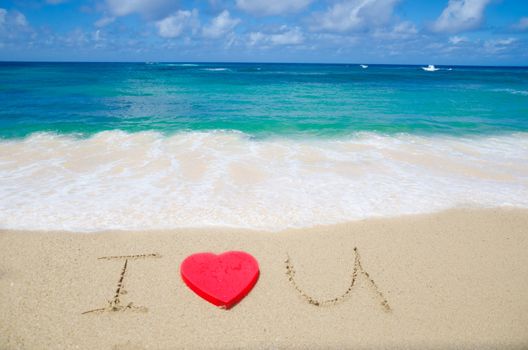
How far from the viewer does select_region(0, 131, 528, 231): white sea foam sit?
18.4 ft

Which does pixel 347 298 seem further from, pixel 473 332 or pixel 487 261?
pixel 487 261

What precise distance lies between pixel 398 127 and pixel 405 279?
34.0ft

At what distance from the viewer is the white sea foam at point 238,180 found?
5.60 metres

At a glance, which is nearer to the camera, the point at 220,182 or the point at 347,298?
the point at 347,298

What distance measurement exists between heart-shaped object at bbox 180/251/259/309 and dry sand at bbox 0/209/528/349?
0.11 metres

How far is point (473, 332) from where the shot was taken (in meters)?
3.48

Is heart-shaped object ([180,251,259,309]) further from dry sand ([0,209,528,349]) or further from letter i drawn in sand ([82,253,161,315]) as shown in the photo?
letter i drawn in sand ([82,253,161,315])

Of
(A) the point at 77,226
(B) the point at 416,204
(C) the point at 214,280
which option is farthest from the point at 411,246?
(A) the point at 77,226

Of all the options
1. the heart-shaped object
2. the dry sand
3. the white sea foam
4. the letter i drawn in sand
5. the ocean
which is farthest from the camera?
the ocean

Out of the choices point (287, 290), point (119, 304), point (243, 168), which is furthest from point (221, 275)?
point (243, 168)

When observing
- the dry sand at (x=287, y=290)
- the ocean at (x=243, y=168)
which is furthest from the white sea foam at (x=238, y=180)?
the dry sand at (x=287, y=290)

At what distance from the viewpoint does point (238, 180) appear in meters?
7.16

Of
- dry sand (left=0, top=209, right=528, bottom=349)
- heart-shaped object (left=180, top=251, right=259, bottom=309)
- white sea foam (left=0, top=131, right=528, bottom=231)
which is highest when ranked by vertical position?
white sea foam (left=0, top=131, right=528, bottom=231)

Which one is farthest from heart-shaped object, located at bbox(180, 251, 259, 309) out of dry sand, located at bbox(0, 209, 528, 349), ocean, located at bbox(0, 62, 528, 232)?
ocean, located at bbox(0, 62, 528, 232)
